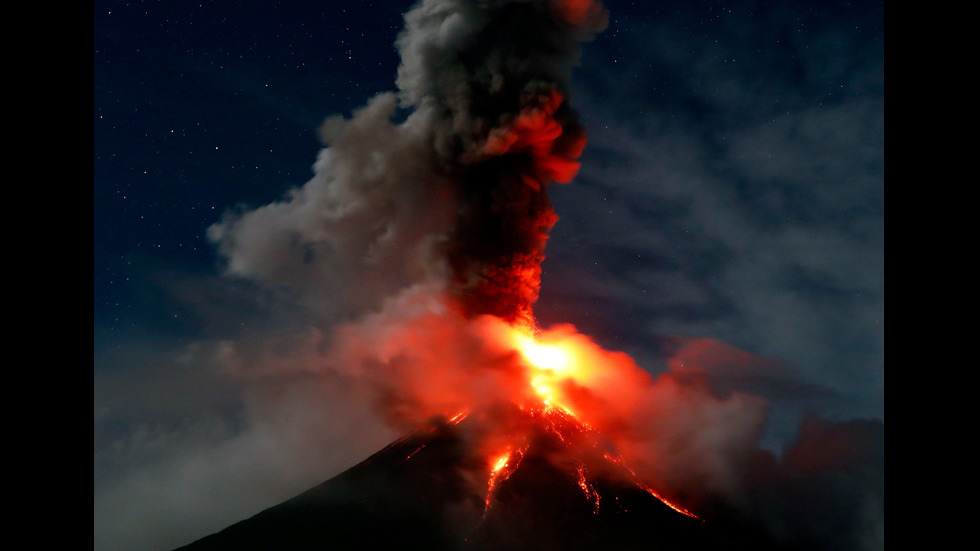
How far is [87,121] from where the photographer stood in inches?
166

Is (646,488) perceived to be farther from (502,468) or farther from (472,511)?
(472,511)

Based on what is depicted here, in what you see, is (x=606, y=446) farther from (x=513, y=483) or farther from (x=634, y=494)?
(x=513, y=483)

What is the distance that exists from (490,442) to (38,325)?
62.1m

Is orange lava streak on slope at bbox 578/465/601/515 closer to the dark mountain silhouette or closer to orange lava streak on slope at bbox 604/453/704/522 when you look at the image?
the dark mountain silhouette

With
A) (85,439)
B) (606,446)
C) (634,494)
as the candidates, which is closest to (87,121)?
(85,439)

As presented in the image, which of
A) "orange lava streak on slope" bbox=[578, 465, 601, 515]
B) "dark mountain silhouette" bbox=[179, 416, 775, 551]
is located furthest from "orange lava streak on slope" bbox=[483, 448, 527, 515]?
A: "orange lava streak on slope" bbox=[578, 465, 601, 515]

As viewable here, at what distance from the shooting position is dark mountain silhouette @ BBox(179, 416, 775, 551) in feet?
162

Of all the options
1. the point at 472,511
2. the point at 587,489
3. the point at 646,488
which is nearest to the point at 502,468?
the point at 472,511

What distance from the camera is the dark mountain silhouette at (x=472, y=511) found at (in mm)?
49281

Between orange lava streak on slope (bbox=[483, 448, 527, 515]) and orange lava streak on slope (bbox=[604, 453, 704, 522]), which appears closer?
orange lava streak on slope (bbox=[483, 448, 527, 515])

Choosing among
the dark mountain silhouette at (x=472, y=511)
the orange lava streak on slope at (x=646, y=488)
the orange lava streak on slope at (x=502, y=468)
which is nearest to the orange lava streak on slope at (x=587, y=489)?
the dark mountain silhouette at (x=472, y=511)

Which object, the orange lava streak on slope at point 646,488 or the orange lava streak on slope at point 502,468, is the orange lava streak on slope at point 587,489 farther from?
the orange lava streak on slope at point 502,468

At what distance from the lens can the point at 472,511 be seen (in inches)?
2068
